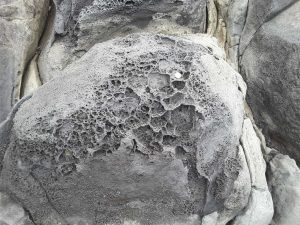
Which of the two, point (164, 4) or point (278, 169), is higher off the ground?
point (164, 4)

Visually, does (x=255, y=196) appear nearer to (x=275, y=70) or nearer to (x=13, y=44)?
(x=275, y=70)

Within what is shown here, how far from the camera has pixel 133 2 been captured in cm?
145

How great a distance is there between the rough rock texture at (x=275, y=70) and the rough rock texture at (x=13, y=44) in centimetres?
77

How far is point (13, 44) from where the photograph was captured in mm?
1532

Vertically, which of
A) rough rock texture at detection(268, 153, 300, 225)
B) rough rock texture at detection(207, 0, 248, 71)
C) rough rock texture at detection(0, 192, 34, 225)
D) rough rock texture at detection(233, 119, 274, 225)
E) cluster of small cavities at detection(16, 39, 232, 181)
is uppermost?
cluster of small cavities at detection(16, 39, 232, 181)

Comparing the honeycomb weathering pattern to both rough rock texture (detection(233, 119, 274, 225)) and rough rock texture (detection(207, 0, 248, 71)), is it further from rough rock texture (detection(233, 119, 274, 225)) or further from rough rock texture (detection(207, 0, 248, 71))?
rough rock texture (detection(207, 0, 248, 71))

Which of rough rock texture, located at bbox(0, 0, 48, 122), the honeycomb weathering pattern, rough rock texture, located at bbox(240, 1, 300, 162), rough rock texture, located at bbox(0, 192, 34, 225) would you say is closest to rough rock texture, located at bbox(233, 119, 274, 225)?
the honeycomb weathering pattern

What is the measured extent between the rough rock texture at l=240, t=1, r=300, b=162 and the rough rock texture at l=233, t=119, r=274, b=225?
229 millimetres

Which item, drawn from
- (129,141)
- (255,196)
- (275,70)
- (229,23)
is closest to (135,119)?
(129,141)

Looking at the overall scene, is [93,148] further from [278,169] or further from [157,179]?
[278,169]

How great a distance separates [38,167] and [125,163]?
0.23 metres

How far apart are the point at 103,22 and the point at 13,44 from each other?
31 centimetres

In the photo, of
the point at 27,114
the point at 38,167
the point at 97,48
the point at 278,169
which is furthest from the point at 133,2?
the point at 278,169

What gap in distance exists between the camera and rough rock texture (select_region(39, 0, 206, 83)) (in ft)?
4.83
